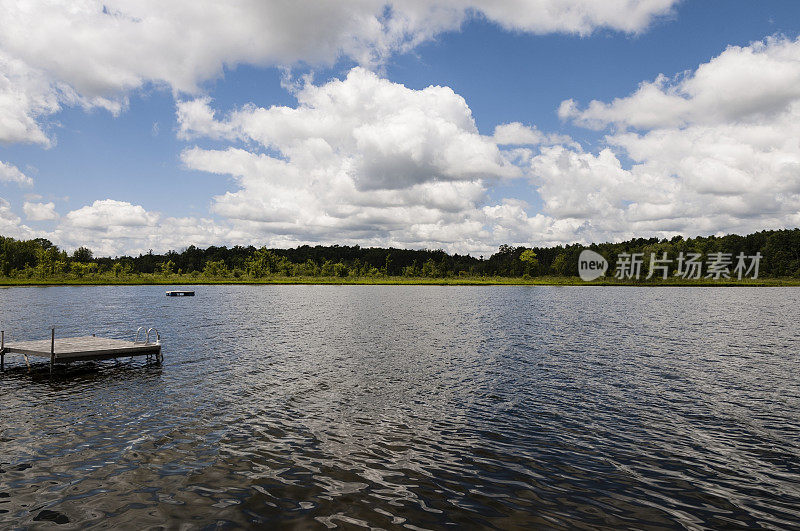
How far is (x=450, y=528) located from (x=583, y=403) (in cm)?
1546

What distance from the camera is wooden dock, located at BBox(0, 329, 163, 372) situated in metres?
33.2

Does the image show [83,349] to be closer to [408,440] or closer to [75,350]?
[75,350]

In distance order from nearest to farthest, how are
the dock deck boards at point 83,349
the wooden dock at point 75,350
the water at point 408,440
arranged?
the water at point 408,440
the wooden dock at point 75,350
the dock deck boards at point 83,349

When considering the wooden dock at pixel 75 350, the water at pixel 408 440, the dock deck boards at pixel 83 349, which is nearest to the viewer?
the water at pixel 408 440

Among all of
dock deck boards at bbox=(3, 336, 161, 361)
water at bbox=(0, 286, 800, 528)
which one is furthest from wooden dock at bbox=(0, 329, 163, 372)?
water at bbox=(0, 286, 800, 528)

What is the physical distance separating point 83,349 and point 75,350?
22.9 inches

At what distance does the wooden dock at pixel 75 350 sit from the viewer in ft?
109

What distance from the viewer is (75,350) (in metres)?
33.8

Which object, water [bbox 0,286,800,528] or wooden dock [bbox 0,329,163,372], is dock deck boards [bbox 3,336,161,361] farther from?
water [bbox 0,286,800,528]

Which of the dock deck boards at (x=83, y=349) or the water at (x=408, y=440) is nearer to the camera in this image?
the water at (x=408, y=440)

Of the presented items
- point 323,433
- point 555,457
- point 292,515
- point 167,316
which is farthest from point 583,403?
point 167,316

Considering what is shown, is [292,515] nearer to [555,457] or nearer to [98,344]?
[555,457]

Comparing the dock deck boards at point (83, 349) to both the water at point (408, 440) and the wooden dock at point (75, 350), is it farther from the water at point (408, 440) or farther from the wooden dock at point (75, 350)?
the water at point (408, 440)

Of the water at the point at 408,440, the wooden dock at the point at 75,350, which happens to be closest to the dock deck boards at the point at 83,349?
the wooden dock at the point at 75,350
